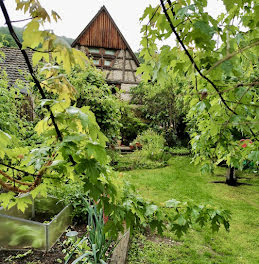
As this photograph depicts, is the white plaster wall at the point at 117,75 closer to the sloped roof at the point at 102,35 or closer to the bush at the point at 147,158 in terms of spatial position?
the sloped roof at the point at 102,35

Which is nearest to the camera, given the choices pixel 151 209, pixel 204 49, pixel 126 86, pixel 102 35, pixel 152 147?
pixel 204 49

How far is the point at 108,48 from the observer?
43.1 ft

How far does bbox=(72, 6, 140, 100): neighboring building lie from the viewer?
13.0 m

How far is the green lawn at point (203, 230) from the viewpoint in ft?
9.53

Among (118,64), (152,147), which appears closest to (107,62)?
(118,64)

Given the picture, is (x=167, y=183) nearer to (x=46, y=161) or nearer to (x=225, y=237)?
(x=225, y=237)

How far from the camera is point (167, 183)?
6098 mm

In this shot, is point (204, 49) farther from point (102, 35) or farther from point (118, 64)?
point (102, 35)

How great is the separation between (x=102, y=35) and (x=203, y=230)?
12233mm

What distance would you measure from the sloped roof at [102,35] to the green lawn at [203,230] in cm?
876

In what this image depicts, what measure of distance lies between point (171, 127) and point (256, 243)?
7.86 meters

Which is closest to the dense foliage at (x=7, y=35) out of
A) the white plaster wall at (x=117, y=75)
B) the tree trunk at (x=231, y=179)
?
the tree trunk at (x=231, y=179)

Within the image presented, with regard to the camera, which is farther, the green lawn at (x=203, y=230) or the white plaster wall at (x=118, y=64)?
the white plaster wall at (x=118, y=64)

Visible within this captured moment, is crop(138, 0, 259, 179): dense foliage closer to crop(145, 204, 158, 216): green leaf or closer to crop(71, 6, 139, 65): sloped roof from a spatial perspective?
crop(145, 204, 158, 216): green leaf
